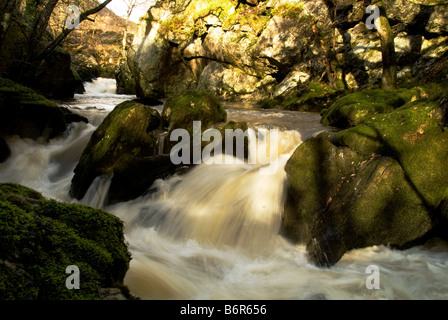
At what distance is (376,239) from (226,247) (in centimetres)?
237

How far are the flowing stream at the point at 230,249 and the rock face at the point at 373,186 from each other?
0.24 m

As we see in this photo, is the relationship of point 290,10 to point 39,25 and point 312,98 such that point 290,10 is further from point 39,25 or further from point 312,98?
point 39,25

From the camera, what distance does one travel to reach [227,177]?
246 inches

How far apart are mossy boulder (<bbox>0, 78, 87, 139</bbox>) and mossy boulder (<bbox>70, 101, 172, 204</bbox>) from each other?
2.62 metres

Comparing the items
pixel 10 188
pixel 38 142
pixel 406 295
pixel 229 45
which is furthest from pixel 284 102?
pixel 10 188

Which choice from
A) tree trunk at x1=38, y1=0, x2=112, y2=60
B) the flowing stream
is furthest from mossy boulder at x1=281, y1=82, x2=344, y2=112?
tree trunk at x1=38, y1=0, x2=112, y2=60

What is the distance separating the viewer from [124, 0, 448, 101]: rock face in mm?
13367

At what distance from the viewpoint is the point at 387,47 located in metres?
10.1

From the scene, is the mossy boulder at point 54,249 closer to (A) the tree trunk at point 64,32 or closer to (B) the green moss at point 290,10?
(A) the tree trunk at point 64,32

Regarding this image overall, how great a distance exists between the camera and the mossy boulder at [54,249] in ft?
4.89

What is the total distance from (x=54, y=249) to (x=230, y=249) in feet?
11.0

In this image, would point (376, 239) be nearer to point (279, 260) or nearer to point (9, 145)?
point (279, 260)

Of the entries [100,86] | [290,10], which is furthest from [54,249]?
[100,86]

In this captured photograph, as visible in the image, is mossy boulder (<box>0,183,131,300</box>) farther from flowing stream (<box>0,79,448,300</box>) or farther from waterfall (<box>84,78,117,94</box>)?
waterfall (<box>84,78,117,94</box>)
